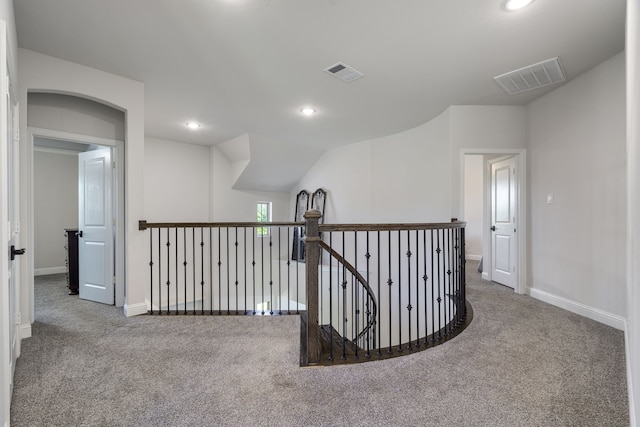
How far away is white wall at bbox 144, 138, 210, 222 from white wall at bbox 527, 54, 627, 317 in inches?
218

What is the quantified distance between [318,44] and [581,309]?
143 inches

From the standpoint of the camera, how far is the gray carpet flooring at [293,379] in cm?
160

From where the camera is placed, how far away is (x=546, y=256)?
11.8 feet

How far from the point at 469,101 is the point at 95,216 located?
190 inches

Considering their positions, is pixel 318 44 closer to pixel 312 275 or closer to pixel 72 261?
pixel 312 275

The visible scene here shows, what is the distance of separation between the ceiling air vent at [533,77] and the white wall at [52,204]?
6.92m

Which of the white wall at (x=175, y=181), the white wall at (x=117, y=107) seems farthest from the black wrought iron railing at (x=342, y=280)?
the white wall at (x=175, y=181)

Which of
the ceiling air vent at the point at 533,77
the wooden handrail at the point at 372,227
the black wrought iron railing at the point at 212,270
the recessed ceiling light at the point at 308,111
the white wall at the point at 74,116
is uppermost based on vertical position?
the recessed ceiling light at the point at 308,111

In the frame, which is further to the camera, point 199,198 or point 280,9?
point 199,198

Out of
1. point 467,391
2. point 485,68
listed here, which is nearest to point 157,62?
point 485,68

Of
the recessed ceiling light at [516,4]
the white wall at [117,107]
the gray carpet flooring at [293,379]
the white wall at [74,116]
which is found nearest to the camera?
the gray carpet flooring at [293,379]

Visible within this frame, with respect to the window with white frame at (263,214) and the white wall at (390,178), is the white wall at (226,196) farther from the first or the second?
the white wall at (390,178)

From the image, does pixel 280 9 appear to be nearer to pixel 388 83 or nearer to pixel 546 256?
pixel 388 83

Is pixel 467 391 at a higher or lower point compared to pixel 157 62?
lower
